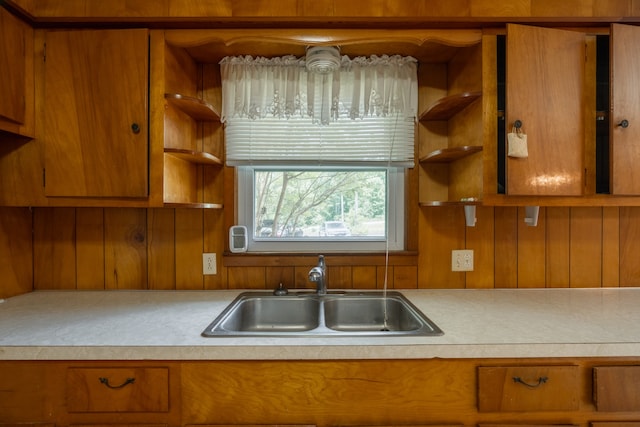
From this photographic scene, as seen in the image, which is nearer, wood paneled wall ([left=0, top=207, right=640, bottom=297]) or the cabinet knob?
the cabinet knob

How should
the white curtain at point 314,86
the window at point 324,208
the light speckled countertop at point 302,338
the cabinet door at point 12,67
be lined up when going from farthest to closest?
the window at point 324,208 < the white curtain at point 314,86 < the cabinet door at point 12,67 < the light speckled countertop at point 302,338

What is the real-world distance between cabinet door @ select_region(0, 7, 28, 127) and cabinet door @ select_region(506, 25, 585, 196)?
1.89m

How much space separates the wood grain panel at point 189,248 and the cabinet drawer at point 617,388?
158cm

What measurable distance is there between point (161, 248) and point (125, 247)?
0.57 ft

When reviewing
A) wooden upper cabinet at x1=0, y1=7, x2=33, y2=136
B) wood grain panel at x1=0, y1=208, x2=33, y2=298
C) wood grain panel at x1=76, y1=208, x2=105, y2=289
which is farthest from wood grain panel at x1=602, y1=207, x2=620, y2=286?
wood grain panel at x1=0, y1=208, x2=33, y2=298

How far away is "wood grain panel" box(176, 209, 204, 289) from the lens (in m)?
1.59

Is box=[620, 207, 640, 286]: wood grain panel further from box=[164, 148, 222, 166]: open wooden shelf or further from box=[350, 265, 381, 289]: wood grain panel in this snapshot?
box=[164, 148, 222, 166]: open wooden shelf

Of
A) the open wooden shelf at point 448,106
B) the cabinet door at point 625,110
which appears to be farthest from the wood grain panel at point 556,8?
the open wooden shelf at point 448,106

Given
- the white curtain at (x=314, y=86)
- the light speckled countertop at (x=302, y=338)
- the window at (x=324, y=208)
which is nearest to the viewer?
the light speckled countertop at (x=302, y=338)

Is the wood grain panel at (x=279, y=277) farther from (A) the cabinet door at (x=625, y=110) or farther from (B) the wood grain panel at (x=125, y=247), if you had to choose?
(A) the cabinet door at (x=625, y=110)

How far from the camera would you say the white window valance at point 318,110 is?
5.04ft

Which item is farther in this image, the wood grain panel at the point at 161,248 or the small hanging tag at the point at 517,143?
the wood grain panel at the point at 161,248

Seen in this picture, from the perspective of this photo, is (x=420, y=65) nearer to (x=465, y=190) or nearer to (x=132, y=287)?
(x=465, y=190)

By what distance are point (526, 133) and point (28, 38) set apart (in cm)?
201
